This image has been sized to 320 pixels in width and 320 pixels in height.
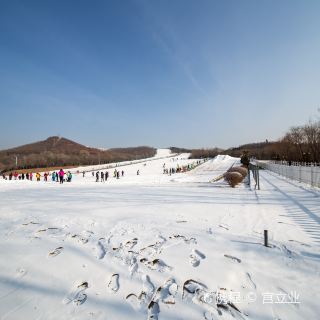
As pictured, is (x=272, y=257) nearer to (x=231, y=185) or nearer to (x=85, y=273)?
(x=85, y=273)

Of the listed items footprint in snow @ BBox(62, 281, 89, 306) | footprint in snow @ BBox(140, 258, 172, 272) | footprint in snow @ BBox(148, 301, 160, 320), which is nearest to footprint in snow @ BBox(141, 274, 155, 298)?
footprint in snow @ BBox(148, 301, 160, 320)

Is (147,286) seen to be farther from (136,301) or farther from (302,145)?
(302,145)

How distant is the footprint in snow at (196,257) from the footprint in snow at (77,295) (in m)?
2.13

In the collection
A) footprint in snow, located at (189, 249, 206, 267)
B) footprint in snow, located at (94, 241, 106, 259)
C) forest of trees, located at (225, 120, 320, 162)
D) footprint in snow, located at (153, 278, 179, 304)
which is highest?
forest of trees, located at (225, 120, 320, 162)

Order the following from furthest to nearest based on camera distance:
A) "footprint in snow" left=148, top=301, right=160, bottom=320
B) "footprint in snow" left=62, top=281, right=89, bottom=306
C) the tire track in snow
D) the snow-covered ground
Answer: the tire track in snow, "footprint in snow" left=62, top=281, right=89, bottom=306, the snow-covered ground, "footprint in snow" left=148, top=301, right=160, bottom=320

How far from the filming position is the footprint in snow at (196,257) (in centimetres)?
511

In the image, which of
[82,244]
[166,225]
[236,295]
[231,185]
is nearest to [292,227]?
[166,225]

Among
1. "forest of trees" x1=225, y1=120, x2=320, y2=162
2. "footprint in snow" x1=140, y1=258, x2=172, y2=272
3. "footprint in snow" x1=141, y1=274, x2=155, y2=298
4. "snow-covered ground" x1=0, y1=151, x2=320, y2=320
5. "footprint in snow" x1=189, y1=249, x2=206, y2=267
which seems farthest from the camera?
"forest of trees" x1=225, y1=120, x2=320, y2=162

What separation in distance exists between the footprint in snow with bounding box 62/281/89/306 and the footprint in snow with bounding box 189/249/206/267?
2.13 m

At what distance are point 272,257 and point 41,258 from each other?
4.97 m

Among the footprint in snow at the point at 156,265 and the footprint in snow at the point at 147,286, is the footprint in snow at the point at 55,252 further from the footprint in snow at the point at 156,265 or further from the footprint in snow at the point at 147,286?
the footprint in snow at the point at 147,286

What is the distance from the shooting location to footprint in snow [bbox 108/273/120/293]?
4.33 meters

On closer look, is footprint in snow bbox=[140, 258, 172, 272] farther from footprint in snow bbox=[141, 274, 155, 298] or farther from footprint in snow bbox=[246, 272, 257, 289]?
footprint in snow bbox=[246, 272, 257, 289]

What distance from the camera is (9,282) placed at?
448 cm
